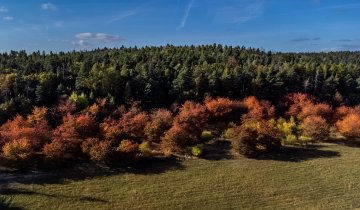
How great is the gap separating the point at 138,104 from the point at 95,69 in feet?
54.5

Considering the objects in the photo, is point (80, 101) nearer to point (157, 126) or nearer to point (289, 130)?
point (157, 126)

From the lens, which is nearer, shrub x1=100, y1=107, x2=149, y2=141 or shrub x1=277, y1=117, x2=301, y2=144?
shrub x1=100, y1=107, x2=149, y2=141

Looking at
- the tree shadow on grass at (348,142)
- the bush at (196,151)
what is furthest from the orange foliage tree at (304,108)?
the bush at (196,151)

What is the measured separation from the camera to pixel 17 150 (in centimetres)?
6981

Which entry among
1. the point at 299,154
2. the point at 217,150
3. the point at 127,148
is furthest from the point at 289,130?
the point at 127,148

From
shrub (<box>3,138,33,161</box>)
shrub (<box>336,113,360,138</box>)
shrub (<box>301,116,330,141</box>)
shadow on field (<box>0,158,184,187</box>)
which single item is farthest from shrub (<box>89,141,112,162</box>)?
shrub (<box>336,113,360,138</box>)

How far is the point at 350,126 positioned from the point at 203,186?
133 ft

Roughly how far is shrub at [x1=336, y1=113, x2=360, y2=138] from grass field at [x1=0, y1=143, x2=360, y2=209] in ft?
43.5

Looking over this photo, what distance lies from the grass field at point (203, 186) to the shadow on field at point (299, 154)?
98 cm

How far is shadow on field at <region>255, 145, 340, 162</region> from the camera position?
3065 inches

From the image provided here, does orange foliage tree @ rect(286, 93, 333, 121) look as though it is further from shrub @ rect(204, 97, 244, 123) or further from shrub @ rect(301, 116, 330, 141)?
shrub @ rect(204, 97, 244, 123)

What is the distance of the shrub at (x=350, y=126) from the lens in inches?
3504

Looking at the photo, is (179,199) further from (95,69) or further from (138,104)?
(95,69)

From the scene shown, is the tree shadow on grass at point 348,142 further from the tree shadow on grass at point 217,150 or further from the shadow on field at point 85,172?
the shadow on field at point 85,172
